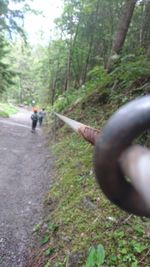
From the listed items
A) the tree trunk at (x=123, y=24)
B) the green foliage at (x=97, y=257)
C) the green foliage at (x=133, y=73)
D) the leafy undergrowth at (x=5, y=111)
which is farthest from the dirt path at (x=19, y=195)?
the leafy undergrowth at (x=5, y=111)

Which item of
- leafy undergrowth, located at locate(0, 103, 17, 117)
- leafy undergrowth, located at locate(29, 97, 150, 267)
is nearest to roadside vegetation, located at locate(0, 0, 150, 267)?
leafy undergrowth, located at locate(29, 97, 150, 267)

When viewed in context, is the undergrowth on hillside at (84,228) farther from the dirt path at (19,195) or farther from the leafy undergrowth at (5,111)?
the leafy undergrowth at (5,111)

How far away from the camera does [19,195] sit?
272 inches

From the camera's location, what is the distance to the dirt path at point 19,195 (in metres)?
4.69

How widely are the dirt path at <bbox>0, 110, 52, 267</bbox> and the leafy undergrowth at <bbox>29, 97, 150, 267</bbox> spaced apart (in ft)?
1.07

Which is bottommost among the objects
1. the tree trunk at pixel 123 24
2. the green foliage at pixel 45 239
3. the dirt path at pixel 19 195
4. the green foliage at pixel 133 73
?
the dirt path at pixel 19 195

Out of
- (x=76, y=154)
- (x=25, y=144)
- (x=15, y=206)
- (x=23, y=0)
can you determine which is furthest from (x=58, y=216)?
(x=23, y=0)

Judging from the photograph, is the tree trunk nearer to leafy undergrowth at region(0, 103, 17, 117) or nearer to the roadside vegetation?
the roadside vegetation

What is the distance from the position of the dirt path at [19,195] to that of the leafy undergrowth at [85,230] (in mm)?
326

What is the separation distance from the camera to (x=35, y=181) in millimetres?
7934

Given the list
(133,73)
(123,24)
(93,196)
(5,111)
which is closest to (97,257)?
(93,196)

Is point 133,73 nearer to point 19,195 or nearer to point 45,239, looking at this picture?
point 19,195

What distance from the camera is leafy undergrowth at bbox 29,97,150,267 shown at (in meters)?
3.34

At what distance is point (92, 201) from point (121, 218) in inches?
36.4
